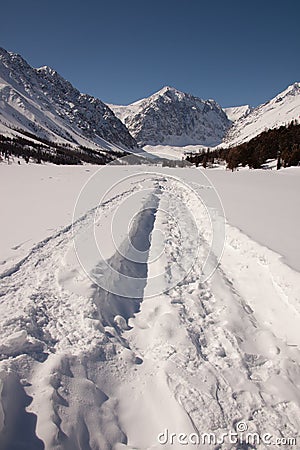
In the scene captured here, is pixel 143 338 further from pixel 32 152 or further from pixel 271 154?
pixel 32 152

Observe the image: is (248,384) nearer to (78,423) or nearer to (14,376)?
(78,423)

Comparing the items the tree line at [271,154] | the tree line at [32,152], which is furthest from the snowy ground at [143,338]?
the tree line at [32,152]

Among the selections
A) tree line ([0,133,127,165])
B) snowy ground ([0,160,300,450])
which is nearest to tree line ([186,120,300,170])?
snowy ground ([0,160,300,450])

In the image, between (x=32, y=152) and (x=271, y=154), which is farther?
(x=32, y=152)

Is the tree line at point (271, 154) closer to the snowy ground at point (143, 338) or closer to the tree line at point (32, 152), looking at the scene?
the snowy ground at point (143, 338)

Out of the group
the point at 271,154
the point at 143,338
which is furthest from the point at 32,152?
the point at 143,338

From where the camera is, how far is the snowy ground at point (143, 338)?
3.07 metres

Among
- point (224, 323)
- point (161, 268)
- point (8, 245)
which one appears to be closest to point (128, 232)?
point (161, 268)

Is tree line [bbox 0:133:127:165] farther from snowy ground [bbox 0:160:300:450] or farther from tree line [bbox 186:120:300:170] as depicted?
snowy ground [bbox 0:160:300:450]

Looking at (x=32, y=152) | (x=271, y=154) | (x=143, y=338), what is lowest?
(x=143, y=338)

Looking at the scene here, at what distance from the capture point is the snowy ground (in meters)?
3.07

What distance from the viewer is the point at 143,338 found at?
15.1 ft

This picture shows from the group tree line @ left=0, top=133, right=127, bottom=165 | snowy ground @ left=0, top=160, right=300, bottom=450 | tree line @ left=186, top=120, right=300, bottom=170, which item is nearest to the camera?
snowy ground @ left=0, top=160, right=300, bottom=450

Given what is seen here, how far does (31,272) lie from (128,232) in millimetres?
3963
